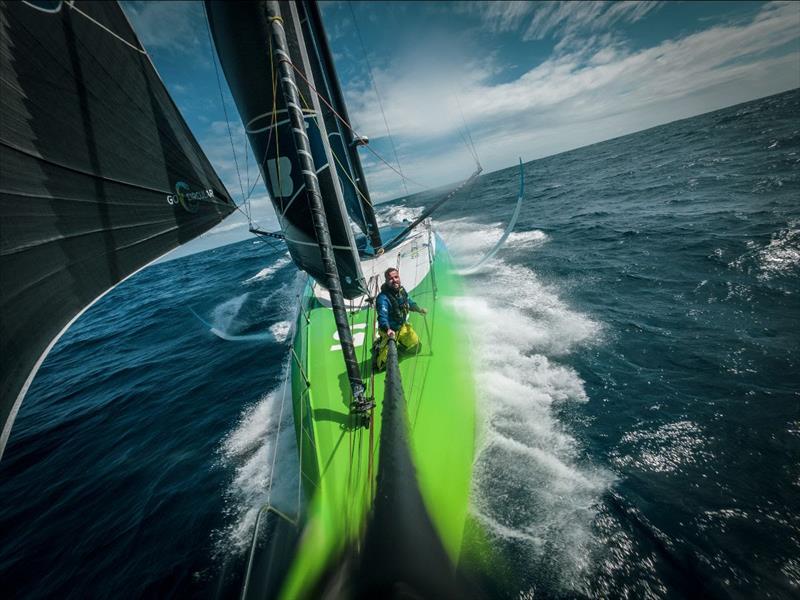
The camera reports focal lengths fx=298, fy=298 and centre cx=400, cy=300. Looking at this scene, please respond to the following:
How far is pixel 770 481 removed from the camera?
125 inches

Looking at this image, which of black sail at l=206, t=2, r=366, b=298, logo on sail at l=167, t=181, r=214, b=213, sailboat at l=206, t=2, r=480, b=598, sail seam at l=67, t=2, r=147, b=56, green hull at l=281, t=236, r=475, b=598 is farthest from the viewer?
black sail at l=206, t=2, r=366, b=298

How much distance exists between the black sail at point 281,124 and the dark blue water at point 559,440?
347 cm

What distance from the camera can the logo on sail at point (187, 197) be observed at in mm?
3925

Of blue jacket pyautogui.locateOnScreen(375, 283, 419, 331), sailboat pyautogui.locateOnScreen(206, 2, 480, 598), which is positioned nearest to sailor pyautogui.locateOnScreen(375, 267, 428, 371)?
blue jacket pyautogui.locateOnScreen(375, 283, 419, 331)

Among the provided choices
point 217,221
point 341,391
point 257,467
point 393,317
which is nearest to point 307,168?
point 217,221

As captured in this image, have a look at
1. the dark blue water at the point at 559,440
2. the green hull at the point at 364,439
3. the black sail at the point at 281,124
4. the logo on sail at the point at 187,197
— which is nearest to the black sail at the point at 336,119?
the black sail at the point at 281,124

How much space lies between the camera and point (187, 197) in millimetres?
4078

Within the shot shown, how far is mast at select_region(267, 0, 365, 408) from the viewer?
9.86 ft

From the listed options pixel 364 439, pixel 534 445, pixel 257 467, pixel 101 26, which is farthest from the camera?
pixel 257 467

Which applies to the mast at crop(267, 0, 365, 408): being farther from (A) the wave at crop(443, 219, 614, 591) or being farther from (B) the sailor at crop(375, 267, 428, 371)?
(A) the wave at crop(443, 219, 614, 591)

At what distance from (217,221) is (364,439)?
4.04 meters

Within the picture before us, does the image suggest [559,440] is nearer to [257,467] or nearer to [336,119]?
[257,467]

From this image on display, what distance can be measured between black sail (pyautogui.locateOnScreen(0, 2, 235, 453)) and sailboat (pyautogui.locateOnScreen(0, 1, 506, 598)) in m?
0.01

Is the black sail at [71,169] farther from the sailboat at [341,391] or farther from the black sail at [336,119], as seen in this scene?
the black sail at [336,119]
